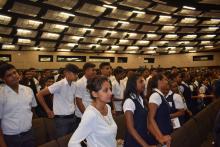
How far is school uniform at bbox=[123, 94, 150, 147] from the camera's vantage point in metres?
3.54

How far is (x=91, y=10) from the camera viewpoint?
1800cm

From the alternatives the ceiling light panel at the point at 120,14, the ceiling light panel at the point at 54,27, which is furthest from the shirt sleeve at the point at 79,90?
the ceiling light panel at the point at 120,14

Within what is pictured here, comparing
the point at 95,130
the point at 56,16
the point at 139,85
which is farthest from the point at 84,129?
the point at 56,16

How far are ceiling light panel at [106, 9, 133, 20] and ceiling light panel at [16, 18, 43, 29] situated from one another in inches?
171

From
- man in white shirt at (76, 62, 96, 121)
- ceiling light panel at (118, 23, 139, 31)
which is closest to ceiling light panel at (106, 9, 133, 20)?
ceiling light panel at (118, 23, 139, 31)

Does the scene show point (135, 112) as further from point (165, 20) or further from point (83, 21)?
point (165, 20)

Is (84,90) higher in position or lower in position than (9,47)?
lower

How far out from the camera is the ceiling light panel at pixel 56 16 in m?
16.9

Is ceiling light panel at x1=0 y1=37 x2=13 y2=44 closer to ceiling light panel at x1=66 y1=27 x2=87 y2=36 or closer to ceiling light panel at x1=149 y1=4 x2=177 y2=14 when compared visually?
ceiling light panel at x1=66 y1=27 x2=87 y2=36

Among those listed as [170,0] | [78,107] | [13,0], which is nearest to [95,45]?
[170,0]

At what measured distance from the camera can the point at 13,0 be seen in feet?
46.5

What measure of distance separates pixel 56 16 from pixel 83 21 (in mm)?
2552

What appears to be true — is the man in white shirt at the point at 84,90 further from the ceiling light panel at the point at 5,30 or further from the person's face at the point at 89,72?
the ceiling light panel at the point at 5,30

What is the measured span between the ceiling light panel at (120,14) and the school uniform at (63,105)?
14381 mm
